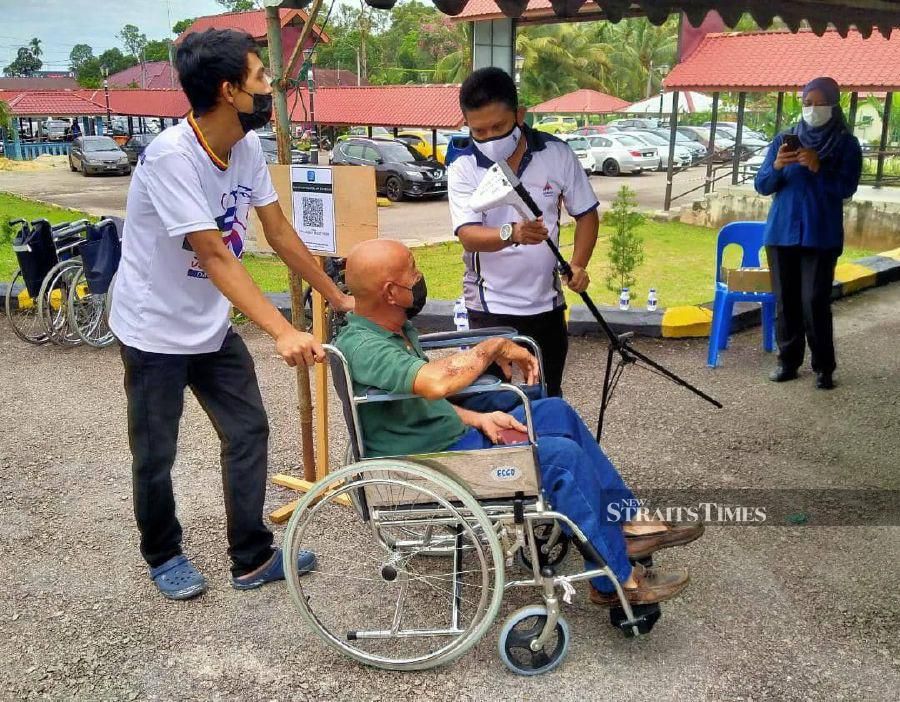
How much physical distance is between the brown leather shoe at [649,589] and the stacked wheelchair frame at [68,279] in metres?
4.42

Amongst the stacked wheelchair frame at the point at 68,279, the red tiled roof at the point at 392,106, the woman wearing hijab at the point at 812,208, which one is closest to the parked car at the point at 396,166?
the red tiled roof at the point at 392,106

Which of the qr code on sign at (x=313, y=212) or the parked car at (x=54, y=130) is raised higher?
the qr code on sign at (x=313, y=212)

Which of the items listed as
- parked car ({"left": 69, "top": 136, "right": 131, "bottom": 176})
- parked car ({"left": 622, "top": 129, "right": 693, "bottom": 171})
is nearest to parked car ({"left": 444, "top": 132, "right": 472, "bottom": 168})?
parked car ({"left": 622, "top": 129, "right": 693, "bottom": 171})

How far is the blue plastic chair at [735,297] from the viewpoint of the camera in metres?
5.47

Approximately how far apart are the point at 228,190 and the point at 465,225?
959 millimetres

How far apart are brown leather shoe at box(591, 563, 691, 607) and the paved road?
1062 centimetres

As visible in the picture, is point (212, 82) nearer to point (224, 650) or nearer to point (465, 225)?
point (465, 225)

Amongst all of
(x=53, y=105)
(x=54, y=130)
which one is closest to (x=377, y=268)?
(x=53, y=105)

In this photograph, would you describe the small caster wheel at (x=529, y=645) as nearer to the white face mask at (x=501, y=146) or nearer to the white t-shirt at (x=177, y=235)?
the white t-shirt at (x=177, y=235)

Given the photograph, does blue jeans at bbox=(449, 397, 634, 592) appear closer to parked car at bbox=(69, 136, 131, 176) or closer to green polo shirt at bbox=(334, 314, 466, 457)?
green polo shirt at bbox=(334, 314, 466, 457)

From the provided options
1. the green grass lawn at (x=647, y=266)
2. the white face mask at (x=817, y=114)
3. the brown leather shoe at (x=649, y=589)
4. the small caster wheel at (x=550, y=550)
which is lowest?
the green grass lawn at (x=647, y=266)

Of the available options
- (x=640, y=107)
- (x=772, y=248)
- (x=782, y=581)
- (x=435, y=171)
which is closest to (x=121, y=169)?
(x=435, y=171)

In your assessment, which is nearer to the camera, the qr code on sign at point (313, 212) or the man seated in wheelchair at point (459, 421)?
the man seated in wheelchair at point (459, 421)

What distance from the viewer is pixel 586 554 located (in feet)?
8.35
